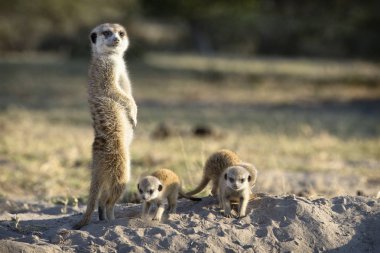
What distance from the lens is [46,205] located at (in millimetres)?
7082

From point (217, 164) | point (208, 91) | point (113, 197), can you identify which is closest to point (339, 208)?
point (217, 164)

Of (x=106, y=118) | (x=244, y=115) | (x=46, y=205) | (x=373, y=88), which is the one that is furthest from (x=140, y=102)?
(x=106, y=118)

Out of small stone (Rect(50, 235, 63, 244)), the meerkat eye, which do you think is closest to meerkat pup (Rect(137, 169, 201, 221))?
small stone (Rect(50, 235, 63, 244))

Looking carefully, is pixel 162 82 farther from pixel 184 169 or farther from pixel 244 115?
pixel 184 169

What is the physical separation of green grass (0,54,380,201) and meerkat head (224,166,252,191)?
2054 millimetres

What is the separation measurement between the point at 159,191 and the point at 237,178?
66cm

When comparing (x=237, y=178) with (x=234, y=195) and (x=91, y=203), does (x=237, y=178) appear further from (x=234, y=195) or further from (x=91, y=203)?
(x=91, y=203)

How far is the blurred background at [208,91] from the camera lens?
9812 millimetres

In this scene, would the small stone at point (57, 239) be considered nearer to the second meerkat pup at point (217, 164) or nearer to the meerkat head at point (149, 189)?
the meerkat head at point (149, 189)

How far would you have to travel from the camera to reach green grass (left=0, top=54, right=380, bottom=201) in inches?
392

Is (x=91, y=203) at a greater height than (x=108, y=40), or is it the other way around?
(x=108, y=40)

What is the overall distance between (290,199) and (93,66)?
2.02 meters

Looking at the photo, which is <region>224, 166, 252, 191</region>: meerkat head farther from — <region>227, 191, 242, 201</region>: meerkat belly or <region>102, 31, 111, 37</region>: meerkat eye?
<region>102, 31, 111, 37</region>: meerkat eye

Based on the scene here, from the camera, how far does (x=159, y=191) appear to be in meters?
5.56
